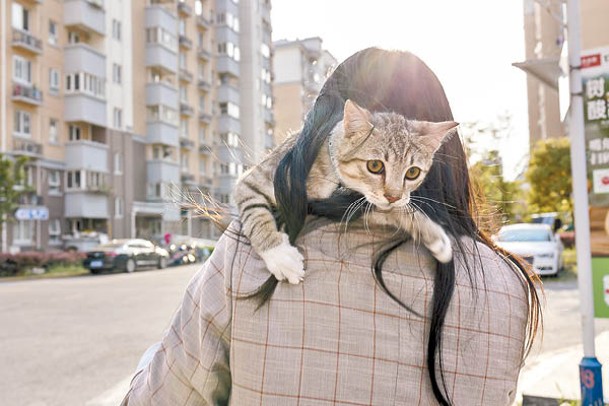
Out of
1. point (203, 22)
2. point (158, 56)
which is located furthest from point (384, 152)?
point (203, 22)

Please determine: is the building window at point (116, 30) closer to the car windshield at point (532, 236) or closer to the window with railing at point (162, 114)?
the window with railing at point (162, 114)

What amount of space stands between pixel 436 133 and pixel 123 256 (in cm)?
2443

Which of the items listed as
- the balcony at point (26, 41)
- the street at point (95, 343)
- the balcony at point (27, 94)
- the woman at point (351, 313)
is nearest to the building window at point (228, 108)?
the balcony at point (26, 41)

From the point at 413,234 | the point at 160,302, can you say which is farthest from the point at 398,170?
the point at 160,302

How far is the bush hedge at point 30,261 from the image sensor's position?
22469 mm

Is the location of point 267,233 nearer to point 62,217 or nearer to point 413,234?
point 413,234

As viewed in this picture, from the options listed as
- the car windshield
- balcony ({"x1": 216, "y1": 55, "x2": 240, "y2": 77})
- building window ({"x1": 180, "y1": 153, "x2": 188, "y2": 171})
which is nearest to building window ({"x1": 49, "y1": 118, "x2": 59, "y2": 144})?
building window ({"x1": 180, "y1": 153, "x2": 188, "y2": 171})

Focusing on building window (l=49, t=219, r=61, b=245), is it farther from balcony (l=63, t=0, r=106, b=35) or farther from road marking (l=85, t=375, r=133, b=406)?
road marking (l=85, t=375, r=133, b=406)

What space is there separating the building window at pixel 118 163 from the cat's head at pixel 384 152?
34605 mm

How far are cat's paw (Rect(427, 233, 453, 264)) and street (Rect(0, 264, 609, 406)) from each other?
2.69 ft

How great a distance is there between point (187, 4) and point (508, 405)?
43.9 meters

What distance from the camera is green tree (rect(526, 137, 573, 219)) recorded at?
92.0 ft

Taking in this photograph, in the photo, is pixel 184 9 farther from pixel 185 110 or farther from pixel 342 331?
pixel 342 331

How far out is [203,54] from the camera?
4444cm
